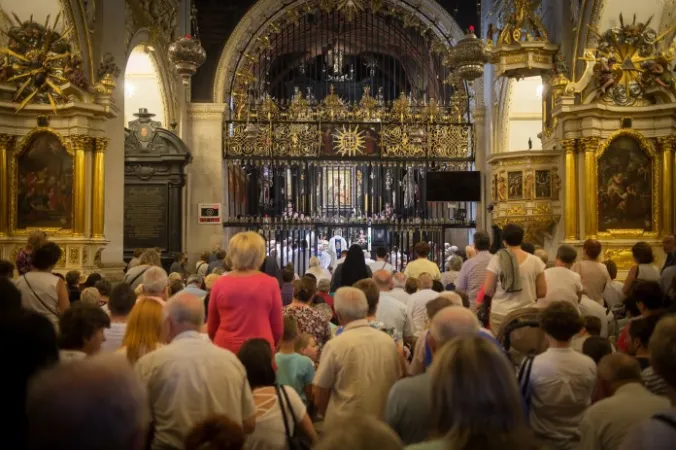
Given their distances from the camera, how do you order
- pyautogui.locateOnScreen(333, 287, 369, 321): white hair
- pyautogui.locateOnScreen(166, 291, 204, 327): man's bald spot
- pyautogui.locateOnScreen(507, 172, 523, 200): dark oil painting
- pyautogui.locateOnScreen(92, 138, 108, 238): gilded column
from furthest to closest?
1. pyautogui.locateOnScreen(507, 172, 523, 200): dark oil painting
2. pyautogui.locateOnScreen(92, 138, 108, 238): gilded column
3. pyautogui.locateOnScreen(333, 287, 369, 321): white hair
4. pyautogui.locateOnScreen(166, 291, 204, 327): man's bald spot

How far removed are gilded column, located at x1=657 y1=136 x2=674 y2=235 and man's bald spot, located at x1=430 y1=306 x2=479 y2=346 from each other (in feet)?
35.6

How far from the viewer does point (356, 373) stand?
4809 mm

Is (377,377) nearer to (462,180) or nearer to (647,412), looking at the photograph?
(647,412)

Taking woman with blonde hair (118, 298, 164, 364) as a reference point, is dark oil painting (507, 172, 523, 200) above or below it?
above

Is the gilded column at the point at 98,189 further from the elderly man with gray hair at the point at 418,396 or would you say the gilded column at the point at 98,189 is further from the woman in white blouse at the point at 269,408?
the elderly man with gray hair at the point at 418,396

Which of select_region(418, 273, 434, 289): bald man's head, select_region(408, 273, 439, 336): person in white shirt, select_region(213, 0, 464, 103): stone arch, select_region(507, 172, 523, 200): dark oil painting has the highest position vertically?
select_region(213, 0, 464, 103): stone arch

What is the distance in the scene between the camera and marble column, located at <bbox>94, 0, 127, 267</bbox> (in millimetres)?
14938

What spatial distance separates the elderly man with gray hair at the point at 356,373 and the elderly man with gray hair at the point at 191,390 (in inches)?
34.2

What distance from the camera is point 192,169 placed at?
804 inches

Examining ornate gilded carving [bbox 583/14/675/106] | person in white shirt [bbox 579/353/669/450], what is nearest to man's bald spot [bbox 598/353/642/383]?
person in white shirt [bbox 579/353/669/450]

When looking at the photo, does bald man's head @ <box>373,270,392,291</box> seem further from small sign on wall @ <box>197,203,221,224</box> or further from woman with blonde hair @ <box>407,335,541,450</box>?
small sign on wall @ <box>197,203,221,224</box>

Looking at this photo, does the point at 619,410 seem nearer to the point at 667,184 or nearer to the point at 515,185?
the point at 667,184

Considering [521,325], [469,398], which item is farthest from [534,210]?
[469,398]

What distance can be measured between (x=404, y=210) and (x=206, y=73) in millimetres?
6717
